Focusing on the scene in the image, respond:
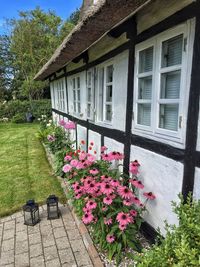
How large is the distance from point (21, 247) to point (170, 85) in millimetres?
2716

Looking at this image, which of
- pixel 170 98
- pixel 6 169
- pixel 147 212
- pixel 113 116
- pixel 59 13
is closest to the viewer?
pixel 170 98

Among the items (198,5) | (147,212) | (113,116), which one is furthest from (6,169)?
(198,5)

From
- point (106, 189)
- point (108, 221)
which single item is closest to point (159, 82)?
point (106, 189)

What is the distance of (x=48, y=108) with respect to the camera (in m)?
17.6

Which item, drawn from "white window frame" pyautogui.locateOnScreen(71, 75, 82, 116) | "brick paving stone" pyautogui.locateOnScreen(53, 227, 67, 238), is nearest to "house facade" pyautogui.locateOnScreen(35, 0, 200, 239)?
"brick paving stone" pyautogui.locateOnScreen(53, 227, 67, 238)

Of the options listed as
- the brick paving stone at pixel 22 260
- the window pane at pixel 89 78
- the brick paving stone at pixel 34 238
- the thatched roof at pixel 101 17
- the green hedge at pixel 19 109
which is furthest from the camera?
the green hedge at pixel 19 109

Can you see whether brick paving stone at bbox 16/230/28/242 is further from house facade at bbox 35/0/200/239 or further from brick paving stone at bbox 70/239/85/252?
house facade at bbox 35/0/200/239

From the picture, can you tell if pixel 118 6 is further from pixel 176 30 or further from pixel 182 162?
pixel 182 162

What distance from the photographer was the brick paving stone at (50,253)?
2.70 metres

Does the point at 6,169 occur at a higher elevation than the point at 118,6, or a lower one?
lower

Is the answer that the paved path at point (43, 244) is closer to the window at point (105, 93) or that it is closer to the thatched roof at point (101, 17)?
the window at point (105, 93)

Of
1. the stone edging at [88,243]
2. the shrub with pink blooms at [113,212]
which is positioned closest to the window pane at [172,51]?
the shrub with pink blooms at [113,212]

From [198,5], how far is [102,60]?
233cm

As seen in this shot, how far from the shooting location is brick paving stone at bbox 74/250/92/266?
2.58m
